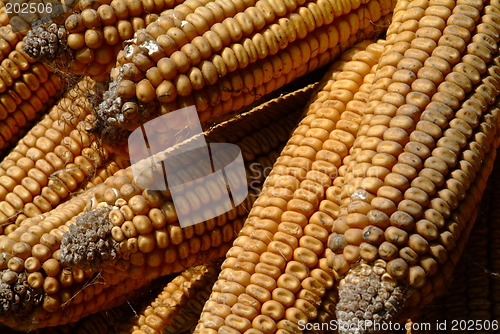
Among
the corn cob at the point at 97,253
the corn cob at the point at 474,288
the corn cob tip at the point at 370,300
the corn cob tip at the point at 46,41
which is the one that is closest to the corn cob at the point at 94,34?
the corn cob tip at the point at 46,41

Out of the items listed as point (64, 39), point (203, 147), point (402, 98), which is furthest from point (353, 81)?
point (64, 39)

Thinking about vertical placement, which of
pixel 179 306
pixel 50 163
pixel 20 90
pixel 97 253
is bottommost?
pixel 179 306

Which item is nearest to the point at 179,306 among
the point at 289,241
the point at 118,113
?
the point at 289,241

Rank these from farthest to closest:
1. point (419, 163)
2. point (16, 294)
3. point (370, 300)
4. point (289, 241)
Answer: point (16, 294)
point (289, 241)
point (419, 163)
point (370, 300)

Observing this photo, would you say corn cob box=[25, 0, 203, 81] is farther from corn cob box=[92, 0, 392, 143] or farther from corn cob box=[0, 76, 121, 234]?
corn cob box=[0, 76, 121, 234]

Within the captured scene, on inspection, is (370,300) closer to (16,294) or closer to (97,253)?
(97,253)

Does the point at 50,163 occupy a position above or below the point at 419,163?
below

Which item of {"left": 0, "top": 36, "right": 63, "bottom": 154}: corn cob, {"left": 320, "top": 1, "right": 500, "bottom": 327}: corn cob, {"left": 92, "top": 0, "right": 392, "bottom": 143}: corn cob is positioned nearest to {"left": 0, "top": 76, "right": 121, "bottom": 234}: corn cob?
{"left": 0, "top": 36, "right": 63, "bottom": 154}: corn cob

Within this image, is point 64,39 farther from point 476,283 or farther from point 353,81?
point 476,283
